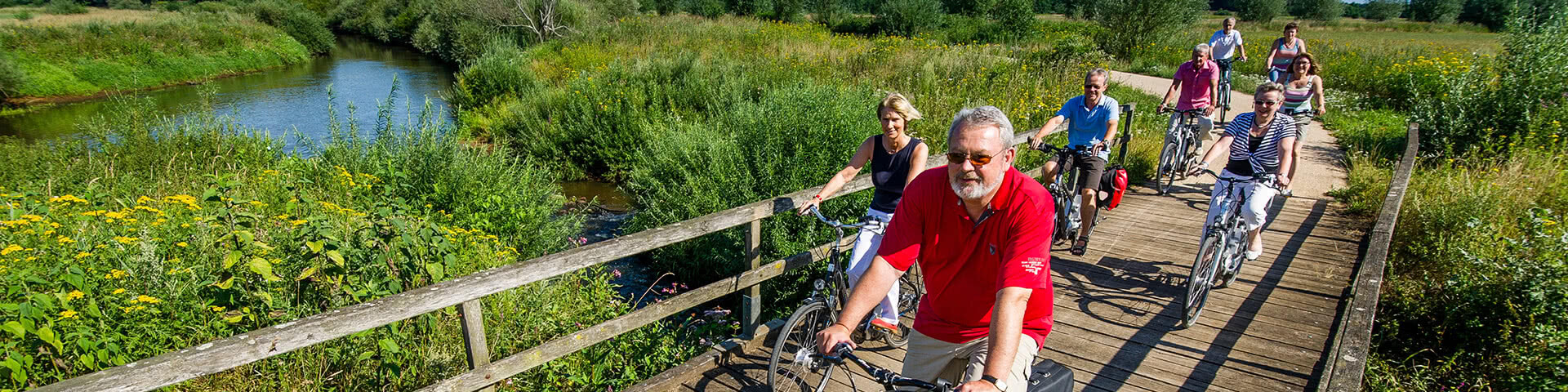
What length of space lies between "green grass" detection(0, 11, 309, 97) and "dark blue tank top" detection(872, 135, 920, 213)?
3000 centimetres

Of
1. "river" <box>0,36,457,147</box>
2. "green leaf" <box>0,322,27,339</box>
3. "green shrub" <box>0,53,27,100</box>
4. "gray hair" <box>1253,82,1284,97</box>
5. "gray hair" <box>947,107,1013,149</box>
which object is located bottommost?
"river" <box>0,36,457,147</box>

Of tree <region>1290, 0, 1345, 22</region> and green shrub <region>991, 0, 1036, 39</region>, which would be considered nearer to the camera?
green shrub <region>991, 0, 1036, 39</region>

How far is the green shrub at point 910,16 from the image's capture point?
37031 mm

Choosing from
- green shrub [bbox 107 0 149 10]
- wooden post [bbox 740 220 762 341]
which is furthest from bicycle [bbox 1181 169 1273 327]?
green shrub [bbox 107 0 149 10]

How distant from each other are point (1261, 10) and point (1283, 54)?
160 ft

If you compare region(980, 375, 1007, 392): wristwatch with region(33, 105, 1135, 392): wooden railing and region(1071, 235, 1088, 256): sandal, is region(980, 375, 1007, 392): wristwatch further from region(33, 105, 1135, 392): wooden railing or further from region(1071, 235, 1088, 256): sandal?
region(1071, 235, 1088, 256): sandal

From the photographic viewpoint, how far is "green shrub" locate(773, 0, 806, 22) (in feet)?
137

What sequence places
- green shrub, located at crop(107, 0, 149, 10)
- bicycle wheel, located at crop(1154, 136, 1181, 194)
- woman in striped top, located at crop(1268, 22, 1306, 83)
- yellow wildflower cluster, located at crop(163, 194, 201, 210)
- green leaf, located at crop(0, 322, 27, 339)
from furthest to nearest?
green shrub, located at crop(107, 0, 149, 10) → woman in striped top, located at crop(1268, 22, 1306, 83) → bicycle wheel, located at crop(1154, 136, 1181, 194) → yellow wildflower cluster, located at crop(163, 194, 201, 210) → green leaf, located at crop(0, 322, 27, 339)

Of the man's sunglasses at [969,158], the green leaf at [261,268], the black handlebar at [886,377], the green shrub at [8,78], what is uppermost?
the man's sunglasses at [969,158]

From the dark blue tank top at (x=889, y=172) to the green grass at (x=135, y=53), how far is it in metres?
30.0

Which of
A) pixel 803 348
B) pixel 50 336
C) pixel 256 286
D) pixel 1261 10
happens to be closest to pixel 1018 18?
pixel 803 348

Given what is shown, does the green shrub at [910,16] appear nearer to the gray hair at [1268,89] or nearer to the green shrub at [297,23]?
the green shrub at [297,23]

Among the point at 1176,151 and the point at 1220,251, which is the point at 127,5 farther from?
the point at 1220,251

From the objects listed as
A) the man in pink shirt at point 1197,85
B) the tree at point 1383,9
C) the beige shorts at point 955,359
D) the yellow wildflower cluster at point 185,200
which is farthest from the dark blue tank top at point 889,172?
the tree at point 1383,9
